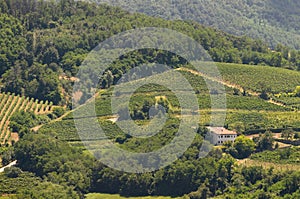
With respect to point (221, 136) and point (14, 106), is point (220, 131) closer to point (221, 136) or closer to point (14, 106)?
point (221, 136)

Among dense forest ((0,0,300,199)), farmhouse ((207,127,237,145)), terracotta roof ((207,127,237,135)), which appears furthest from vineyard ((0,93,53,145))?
farmhouse ((207,127,237,145))

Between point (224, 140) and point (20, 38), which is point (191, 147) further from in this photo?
point (20, 38)

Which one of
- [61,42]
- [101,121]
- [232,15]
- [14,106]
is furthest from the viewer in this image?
[232,15]

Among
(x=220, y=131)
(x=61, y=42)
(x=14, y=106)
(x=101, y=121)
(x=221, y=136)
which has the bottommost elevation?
(x=221, y=136)

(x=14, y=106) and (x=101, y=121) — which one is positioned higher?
(x=14, y=106)

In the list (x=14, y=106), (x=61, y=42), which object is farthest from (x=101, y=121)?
(x=61, y=42)

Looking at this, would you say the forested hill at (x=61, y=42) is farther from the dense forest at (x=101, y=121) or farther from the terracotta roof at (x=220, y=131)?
the terracotta roof at (x=220, y=131)
